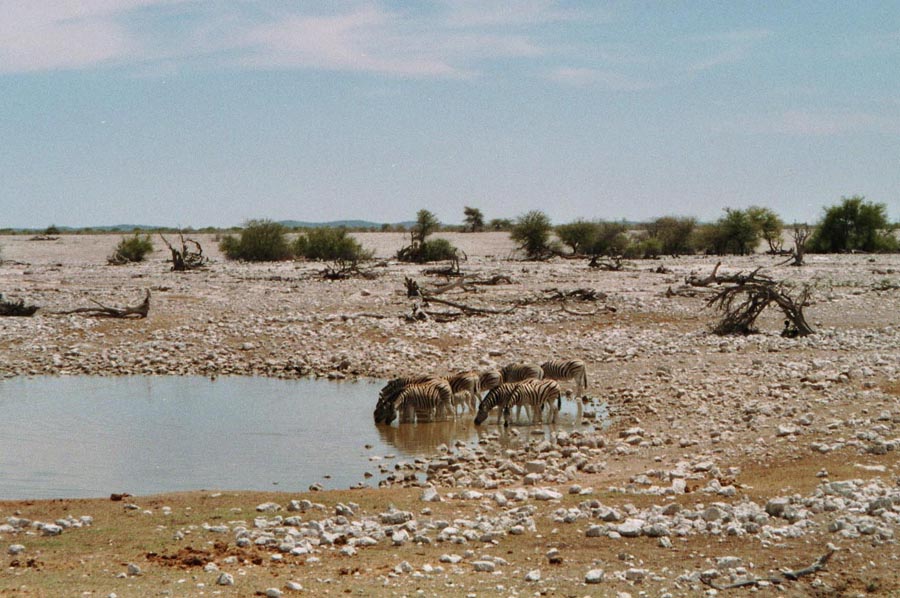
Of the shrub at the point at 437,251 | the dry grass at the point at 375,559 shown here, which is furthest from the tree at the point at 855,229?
the dry grass at the point at 375,559

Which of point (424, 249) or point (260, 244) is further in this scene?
point (260, 244)

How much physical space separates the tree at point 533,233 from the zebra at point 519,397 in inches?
1606

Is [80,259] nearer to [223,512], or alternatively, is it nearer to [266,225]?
[266,225]

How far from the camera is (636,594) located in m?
7.32

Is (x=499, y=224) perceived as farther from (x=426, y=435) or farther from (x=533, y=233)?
(x=426, y=435)

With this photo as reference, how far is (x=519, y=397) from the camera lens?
1539 cm

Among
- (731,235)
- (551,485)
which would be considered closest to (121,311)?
(551,485)

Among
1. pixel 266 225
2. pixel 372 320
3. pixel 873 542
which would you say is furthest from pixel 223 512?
pixel 266 225

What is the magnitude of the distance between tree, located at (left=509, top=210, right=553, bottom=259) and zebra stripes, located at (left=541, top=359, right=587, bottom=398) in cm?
3881

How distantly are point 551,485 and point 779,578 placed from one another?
3.68 m

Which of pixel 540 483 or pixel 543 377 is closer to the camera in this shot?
pixel 540 483

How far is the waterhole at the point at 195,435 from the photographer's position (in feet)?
40.7

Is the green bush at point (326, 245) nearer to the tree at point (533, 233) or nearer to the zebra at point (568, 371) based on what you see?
the tree at point (533, 233)

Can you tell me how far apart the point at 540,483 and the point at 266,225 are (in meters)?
47.7
